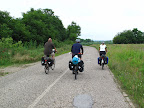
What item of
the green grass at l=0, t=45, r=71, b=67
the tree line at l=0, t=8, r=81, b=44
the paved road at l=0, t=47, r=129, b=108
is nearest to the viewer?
the paved road at l=0, t=47, r=129, b=108

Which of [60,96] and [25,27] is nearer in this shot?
[60,96]

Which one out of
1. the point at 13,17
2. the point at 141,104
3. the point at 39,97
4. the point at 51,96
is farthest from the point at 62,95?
the point at 13,17

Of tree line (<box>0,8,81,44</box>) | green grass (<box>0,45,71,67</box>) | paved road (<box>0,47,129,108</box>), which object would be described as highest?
tree line (<box>0,8,81,44</box>)

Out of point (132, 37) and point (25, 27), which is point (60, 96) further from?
point (132, 37)

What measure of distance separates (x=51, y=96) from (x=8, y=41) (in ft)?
40.4

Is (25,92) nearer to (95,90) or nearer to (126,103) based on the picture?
(95,90)

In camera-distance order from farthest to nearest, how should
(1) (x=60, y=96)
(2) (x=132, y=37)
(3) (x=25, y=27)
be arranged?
(2) (x=132, y=37) → (3) (x=25, y=27) → (1) (x=60, y=96)

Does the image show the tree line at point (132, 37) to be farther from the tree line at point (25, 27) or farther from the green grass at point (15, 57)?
the green grass at point (15, 57)

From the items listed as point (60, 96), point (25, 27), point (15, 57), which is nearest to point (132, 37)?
point (25, 27)

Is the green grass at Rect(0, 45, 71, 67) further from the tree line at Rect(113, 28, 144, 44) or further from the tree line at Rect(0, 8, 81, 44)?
the tree line at Rect(113, 28, 144, 44)

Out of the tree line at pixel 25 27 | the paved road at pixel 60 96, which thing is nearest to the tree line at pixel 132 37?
the tree line at pixel 25 27

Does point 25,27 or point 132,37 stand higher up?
point 132,37

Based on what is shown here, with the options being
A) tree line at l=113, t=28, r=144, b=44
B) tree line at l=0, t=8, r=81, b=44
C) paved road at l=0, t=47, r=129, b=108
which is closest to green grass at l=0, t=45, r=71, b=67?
tree line at l=0, t=8, r=81, b=44

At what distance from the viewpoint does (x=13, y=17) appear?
Answer: 3094 centimetres
